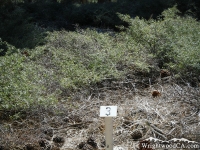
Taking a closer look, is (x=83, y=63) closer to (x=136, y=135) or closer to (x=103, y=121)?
(x=103, y=121)

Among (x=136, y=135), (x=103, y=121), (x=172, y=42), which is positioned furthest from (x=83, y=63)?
(x=136, y=135)

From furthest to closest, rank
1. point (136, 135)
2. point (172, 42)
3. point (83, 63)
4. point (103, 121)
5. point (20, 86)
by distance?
1. point (172, 42)
2. point (83, 63)
3. point (20, 86)
4. point (103, 121)
5. point (136, 135)

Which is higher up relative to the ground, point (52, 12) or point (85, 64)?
point (52, 12)

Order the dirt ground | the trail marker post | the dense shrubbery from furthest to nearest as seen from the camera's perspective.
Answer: the dense shrubbery
the dirt ground
the trail marker post

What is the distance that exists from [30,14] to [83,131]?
746 centimetres

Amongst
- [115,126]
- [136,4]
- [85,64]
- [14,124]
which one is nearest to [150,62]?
[85,64]

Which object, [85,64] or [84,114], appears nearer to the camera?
[84,114]

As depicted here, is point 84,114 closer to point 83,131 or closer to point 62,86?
point 83,131

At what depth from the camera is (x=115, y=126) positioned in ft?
13.2

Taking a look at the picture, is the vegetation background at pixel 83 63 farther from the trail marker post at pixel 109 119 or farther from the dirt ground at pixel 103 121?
the trail marker post at pixel 109 119

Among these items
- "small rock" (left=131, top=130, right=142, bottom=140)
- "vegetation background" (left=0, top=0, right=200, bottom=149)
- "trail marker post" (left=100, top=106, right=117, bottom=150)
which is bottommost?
"small rock" (left=131, top=130, right=142, bottom=140)

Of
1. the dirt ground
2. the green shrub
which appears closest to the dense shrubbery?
the dirt ground

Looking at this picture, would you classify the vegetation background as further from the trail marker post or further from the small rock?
the trail marker post

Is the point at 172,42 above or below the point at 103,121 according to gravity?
above
